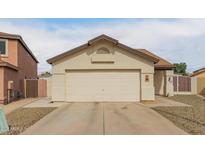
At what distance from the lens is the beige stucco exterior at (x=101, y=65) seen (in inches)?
770

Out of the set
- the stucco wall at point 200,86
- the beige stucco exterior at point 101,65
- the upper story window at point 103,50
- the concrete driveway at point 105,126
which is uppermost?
the upper story window at point 103,50

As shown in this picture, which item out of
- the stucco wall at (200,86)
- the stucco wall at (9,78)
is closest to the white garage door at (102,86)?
the stucco wall at (9,78)

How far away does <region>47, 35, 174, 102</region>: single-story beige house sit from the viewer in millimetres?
19562

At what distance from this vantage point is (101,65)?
1966 cm

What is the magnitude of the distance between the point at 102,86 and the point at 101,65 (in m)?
1.47

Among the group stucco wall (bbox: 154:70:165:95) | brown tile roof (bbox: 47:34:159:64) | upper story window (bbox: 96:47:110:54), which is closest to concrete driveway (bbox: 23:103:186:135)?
brown tile roof (bbox: 47:34:159:64)

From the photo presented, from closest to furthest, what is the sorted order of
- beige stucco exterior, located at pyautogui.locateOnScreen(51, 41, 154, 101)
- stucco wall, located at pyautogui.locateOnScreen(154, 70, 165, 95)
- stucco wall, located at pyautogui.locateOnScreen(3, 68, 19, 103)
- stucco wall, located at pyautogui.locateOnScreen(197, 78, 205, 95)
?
beige stucco exterior, located at pyautogui.locateOnScreen(51, 41, 154, 101), stucco wall, located at pyautogui.locateOnScreen(3, 68, 19, 103), stucco wall, located at pyautogui.locateOnScreen(154, 70, 165, 95), stucco wall, located at pyautogui.locateOnScreen(197, 78, 205, 95)

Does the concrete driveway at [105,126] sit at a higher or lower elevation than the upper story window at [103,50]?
lower

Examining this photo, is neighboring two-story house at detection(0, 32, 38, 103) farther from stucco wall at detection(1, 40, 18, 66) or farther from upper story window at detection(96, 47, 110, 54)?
upper story window at detection(96, 47, 110, 54)

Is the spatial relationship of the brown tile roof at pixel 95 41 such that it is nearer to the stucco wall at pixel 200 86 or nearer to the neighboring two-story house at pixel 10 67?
the neighboring two-story house at pixel 10 67

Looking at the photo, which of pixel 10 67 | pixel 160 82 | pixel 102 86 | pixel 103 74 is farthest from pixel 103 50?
pixel 160 82

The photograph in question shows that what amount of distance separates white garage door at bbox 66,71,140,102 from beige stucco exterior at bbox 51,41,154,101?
0.25 meters
